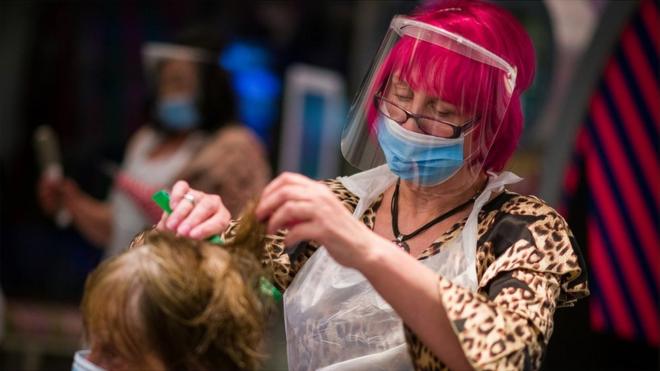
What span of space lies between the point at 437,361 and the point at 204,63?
288cm

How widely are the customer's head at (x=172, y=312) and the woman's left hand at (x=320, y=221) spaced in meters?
0.12

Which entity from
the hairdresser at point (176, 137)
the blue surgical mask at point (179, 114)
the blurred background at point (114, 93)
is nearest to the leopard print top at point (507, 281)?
the hairdresser at point (176, 137)

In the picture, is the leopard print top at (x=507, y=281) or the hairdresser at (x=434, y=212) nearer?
the leopard print top at (x=507, y=281)

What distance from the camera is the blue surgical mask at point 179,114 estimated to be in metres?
4.66

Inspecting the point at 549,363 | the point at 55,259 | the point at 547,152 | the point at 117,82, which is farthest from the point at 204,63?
the point at 55,259

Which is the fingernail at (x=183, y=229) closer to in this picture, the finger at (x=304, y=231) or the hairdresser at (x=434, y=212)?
the hairdresser at (x=434, y=212)

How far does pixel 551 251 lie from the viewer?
213 centimetres

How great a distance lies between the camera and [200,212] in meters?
2.25

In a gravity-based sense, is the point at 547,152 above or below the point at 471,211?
below

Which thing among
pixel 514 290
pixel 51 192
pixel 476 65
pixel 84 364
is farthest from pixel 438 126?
pixel 51 192

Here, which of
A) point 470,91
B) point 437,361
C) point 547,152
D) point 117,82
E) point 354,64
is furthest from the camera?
point 117,82

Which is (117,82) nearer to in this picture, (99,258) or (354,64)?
(99,258)

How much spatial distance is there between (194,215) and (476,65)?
0.58m

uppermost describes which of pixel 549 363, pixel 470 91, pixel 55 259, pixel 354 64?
pixel 470 91
